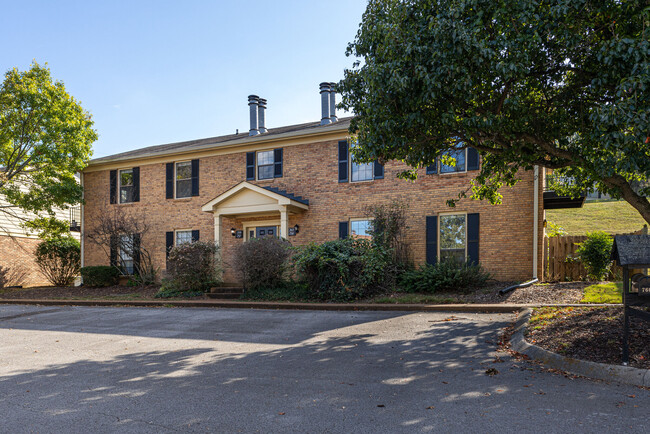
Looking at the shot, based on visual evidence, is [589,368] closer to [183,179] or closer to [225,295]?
[225,295]

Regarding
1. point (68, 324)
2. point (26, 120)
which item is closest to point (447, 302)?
point (68, 324)

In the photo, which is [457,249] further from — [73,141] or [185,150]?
[73,141]

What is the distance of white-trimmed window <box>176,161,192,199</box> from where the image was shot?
19.2 meters

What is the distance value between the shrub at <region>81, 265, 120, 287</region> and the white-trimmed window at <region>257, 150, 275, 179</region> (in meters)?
7.21

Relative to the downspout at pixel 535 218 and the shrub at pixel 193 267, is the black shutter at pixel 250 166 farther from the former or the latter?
the downspout at pixel 535 218

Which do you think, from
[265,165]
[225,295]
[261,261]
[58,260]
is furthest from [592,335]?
[58,260]

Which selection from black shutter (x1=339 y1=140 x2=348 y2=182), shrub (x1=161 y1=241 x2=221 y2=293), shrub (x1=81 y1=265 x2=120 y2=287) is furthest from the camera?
shrub (x1=81 y1=265 x2=120 y2=287)

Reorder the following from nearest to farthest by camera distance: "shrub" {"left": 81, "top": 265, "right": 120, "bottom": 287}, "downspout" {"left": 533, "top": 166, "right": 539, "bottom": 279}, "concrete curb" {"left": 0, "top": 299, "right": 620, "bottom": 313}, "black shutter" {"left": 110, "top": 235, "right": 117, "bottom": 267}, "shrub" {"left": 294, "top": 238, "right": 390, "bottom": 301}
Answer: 1. "concrete curb" {"left": 0, "top": 299, "right": 620, "bottom": 313}
2. "shrub" {"left": 294, "top": 238, "right": 390, "bottom": 301}
3. "downspout" {"left": 533, "top": 166, "right": 539, "bottom": 279}
4. "black shutter" {"left": 110, "top": 235, "right": 117, "bottom": 267}
5. "shrub" {"left": 81, "top": 265, "right": 120, "bottom": 287}

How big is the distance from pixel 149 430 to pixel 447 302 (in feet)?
28.1

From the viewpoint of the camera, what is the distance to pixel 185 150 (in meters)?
18.8

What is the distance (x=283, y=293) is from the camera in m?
13.6

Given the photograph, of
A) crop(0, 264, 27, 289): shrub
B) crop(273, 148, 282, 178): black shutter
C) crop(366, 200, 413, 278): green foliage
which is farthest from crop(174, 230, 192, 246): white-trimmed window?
crop(0, 264, 27, 289): shrub

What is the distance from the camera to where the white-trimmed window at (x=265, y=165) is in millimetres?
17906

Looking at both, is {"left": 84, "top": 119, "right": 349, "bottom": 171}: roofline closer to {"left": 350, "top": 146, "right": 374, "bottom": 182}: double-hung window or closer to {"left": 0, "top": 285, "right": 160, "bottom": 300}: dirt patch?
{"left": 350, "top": 146, "right": 374, "bottom": 182}: double-hung window
